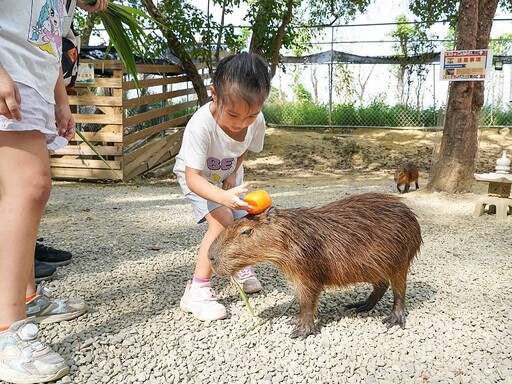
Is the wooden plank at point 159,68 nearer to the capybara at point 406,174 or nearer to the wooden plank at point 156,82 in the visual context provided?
the wooden plank at point 156,82

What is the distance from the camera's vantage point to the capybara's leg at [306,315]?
2.37 meters

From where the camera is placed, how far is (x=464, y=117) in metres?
5.80

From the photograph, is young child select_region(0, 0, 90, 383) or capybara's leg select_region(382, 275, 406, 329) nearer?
young child select_region(0, 0, 90, 383)

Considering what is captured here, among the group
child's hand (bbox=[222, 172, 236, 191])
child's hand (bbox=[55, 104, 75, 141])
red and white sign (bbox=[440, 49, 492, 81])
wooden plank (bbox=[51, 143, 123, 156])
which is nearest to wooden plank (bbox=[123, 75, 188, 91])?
wooden plank (bbox=[51, 143, 123, 156])

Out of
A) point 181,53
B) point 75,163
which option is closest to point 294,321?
point 75,163

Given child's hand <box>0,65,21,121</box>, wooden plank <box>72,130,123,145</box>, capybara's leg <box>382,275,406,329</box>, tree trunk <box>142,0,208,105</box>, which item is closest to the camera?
child's hand <box>0,65,21,121</box>

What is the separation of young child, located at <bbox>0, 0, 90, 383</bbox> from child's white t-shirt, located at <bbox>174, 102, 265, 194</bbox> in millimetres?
733

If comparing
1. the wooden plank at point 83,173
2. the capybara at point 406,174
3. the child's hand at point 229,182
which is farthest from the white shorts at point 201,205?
the wooden plank at point 83,173

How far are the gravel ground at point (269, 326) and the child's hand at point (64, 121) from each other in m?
0.90

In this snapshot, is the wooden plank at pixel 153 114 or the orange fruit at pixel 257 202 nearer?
the orange fruit at pixel 257 202

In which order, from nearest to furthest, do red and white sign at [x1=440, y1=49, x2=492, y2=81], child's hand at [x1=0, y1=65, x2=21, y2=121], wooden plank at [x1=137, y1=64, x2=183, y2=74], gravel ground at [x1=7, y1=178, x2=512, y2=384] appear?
1. child's hand at [x1=0, y1=65, x2=21, y2=121]
2. gravel ground at [x1=7, y1=178, x2=512, y2=384]
3. red and white sign at [x1=440, y1=49, x2=492, y2=81]
4. wooden plank at [x1=137, y1=64, x2=183, y2=74]

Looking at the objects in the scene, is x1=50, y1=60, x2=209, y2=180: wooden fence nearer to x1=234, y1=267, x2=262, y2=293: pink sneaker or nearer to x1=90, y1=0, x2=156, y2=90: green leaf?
x1=90, y1=0, x2=156, y2=90: green leaf

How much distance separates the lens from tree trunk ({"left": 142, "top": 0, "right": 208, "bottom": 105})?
909 centimetres

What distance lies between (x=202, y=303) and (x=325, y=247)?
71cm
